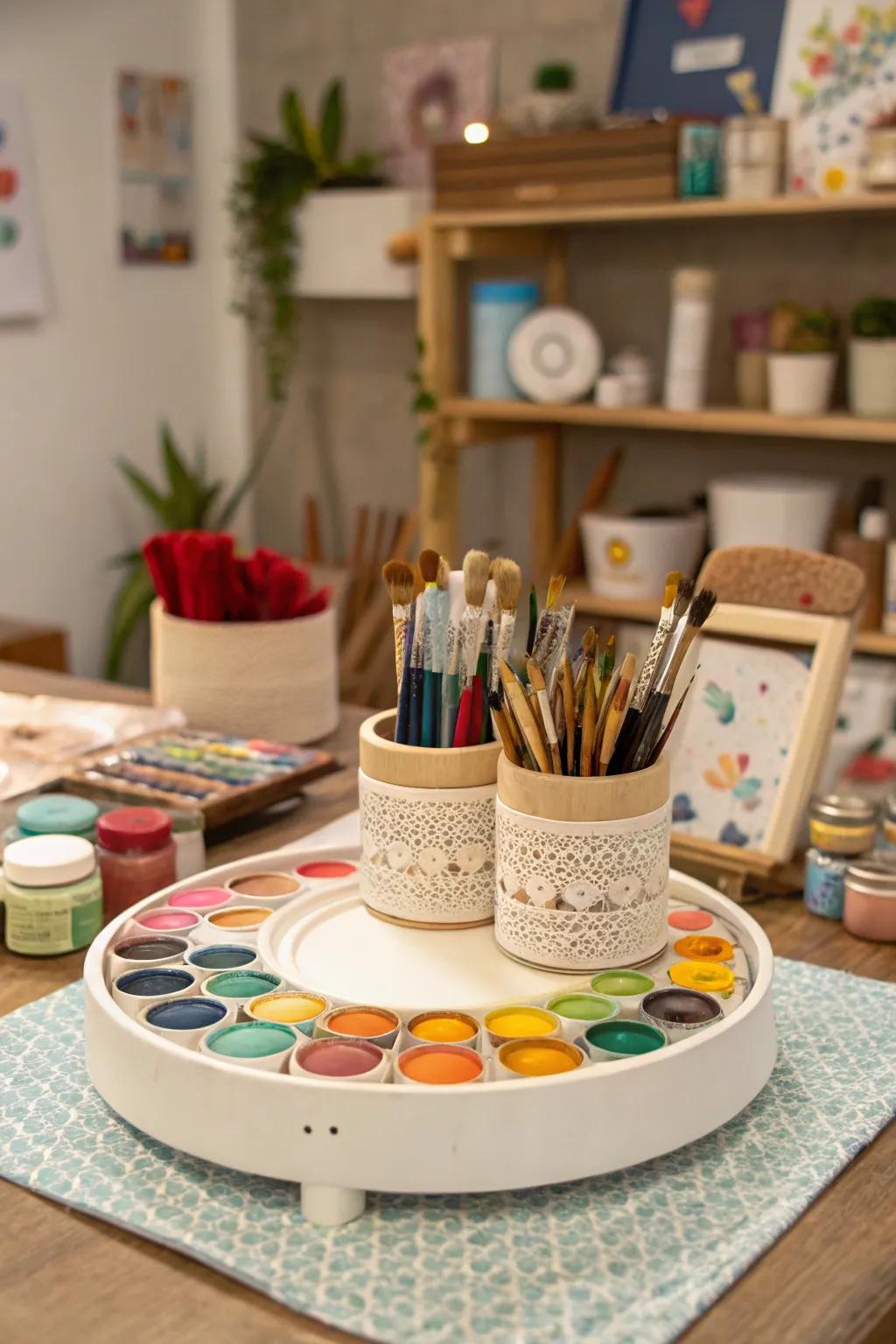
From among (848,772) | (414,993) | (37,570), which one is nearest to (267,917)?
(414,993)

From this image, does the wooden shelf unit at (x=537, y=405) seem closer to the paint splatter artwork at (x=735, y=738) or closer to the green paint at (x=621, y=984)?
the paint splatter artwork at (x=735, y=738)

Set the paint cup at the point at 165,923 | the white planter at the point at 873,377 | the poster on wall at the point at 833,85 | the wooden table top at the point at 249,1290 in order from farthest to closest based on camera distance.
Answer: the poster on wall at the point at 833,85 → the white planter at the point at 873,377 → the paint cup at the point at 165,923 → the wooden table top at the point at 249,1290

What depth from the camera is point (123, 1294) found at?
0.81 m

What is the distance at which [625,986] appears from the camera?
1.01m

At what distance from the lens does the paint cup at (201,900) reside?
1.15 metres

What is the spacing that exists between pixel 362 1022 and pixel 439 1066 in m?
0.08

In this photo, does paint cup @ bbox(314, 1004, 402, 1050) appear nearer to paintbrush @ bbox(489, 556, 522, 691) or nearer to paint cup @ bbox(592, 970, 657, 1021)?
paint cup @ bbox(592, 970, 657, 1021)

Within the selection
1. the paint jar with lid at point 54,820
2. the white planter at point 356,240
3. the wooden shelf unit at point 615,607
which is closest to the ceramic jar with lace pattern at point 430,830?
the paint jar with lid at point 54,820

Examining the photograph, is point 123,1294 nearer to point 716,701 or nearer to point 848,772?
point 716,701

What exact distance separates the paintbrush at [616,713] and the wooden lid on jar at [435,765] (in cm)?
10

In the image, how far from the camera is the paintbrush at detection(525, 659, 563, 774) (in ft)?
3.26

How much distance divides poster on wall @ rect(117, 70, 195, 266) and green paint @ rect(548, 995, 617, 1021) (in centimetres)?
337

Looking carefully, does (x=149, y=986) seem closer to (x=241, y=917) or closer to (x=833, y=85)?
(x=241, y=917)

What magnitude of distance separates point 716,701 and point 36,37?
2.94m
